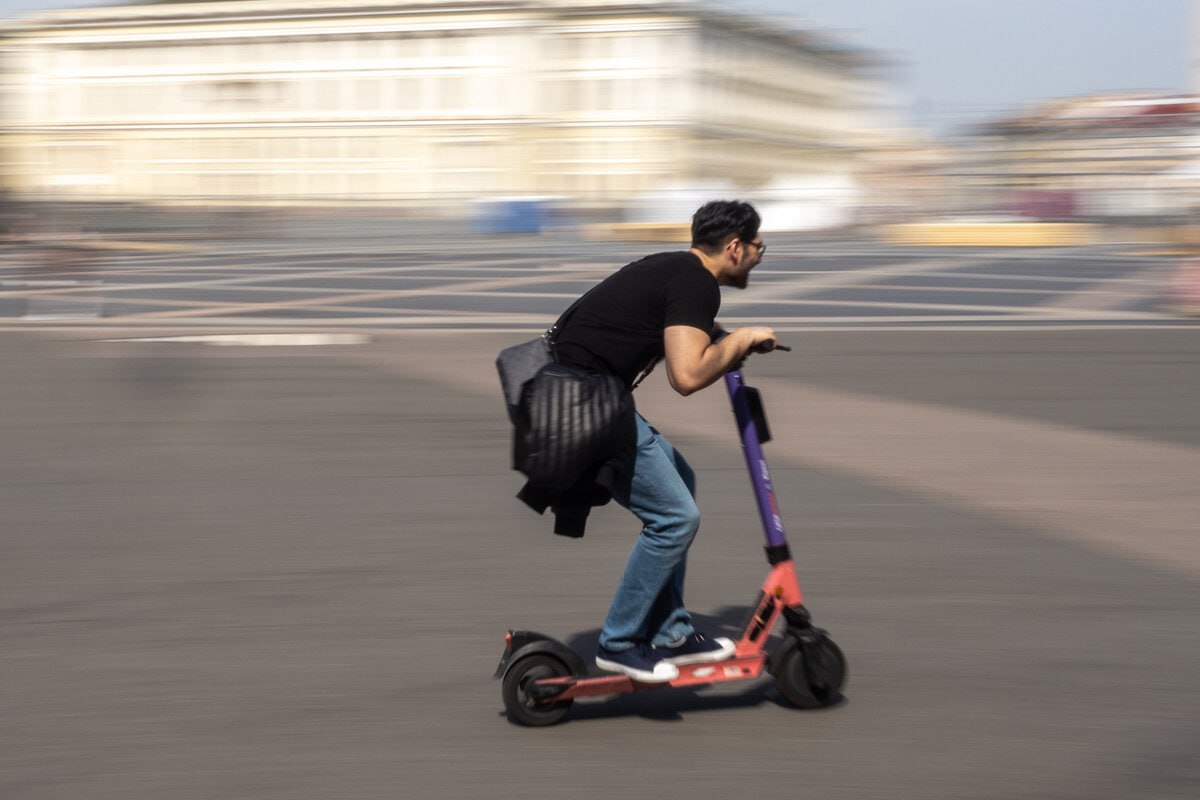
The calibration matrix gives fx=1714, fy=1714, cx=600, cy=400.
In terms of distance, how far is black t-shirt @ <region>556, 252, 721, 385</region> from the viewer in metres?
4.38

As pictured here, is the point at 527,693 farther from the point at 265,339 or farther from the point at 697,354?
the point at 265,339

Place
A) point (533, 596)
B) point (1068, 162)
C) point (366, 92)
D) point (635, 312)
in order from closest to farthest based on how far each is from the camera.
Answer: point (635, 312), point (533, 596), point (1068, 162), point (366, 92)

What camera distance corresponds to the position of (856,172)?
3931 cm

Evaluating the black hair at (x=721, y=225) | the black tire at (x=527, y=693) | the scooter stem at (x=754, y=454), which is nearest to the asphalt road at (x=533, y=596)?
the black tire at (x=527, y=693)

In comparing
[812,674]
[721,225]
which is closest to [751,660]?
[812,674]

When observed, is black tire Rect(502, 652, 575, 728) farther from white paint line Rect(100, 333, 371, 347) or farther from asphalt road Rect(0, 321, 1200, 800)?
white paint line Rect(100, 333, 371, 347)

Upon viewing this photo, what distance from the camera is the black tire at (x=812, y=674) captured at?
4578mm

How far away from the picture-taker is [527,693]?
4484 mm

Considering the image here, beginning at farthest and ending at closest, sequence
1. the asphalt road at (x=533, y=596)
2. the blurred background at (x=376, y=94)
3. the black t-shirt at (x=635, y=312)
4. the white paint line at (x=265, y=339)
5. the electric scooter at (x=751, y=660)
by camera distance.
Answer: the blurred background at (x=376, y=94) < the white paint line at (x=265, y=339) < the electric scooter at (x=751, y=660) < the black t-shirt at (x=635, y=312) < the asphalt road at (x=533, y=596)

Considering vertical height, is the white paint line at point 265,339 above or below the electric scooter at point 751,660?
below

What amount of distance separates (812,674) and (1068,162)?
3365cm

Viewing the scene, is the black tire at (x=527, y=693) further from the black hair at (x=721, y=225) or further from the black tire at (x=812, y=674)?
the black hair at (x=721, y=225)

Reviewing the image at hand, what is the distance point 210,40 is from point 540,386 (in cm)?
7483

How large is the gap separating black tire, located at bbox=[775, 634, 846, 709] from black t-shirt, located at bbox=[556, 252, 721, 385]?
2.85ft
